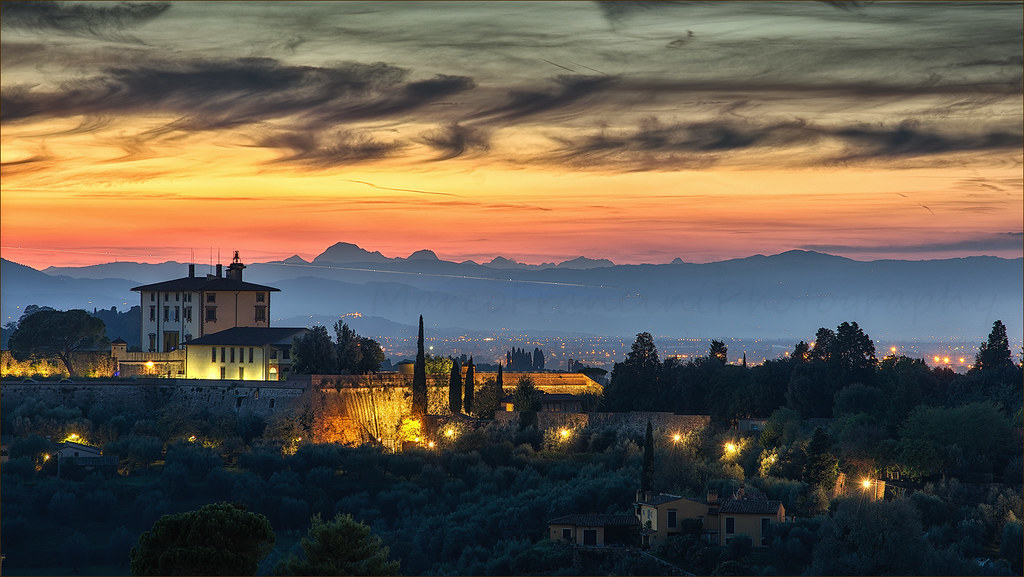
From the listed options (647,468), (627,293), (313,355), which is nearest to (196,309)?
(313,355)

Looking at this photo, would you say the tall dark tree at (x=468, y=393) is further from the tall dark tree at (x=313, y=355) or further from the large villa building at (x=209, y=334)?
the large villa building at (x=209, y=334)

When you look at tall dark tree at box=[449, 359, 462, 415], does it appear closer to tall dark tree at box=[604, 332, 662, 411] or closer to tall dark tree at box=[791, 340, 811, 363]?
tall dark tree at box=[604, 332, 662, 411]

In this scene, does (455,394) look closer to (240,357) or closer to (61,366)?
(240,357)

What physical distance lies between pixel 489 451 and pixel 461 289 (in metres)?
112

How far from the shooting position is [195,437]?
54.2 m

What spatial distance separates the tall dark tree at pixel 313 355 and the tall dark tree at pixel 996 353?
91.7 ft

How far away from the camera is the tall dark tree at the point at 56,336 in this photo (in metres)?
→ 64.8

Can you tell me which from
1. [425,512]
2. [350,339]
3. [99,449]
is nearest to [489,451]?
[425,512]

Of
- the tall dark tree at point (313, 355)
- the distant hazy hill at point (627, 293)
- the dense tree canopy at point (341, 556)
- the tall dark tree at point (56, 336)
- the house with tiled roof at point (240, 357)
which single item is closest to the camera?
the dense tree canopy at point (341, 556)

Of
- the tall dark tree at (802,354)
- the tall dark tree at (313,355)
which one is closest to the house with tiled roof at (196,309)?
the tall dark tree at (313,355)

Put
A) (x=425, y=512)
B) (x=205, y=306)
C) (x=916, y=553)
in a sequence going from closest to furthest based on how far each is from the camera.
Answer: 1. (x=916, y=553)
2. (x=425, y=512)
3. (x=205, y=306)

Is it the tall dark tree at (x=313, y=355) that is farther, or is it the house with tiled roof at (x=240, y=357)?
the house with tiled roof at (x=240, y=357)

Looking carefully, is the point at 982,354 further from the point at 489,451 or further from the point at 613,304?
the point at 613,304

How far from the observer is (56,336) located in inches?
2571
